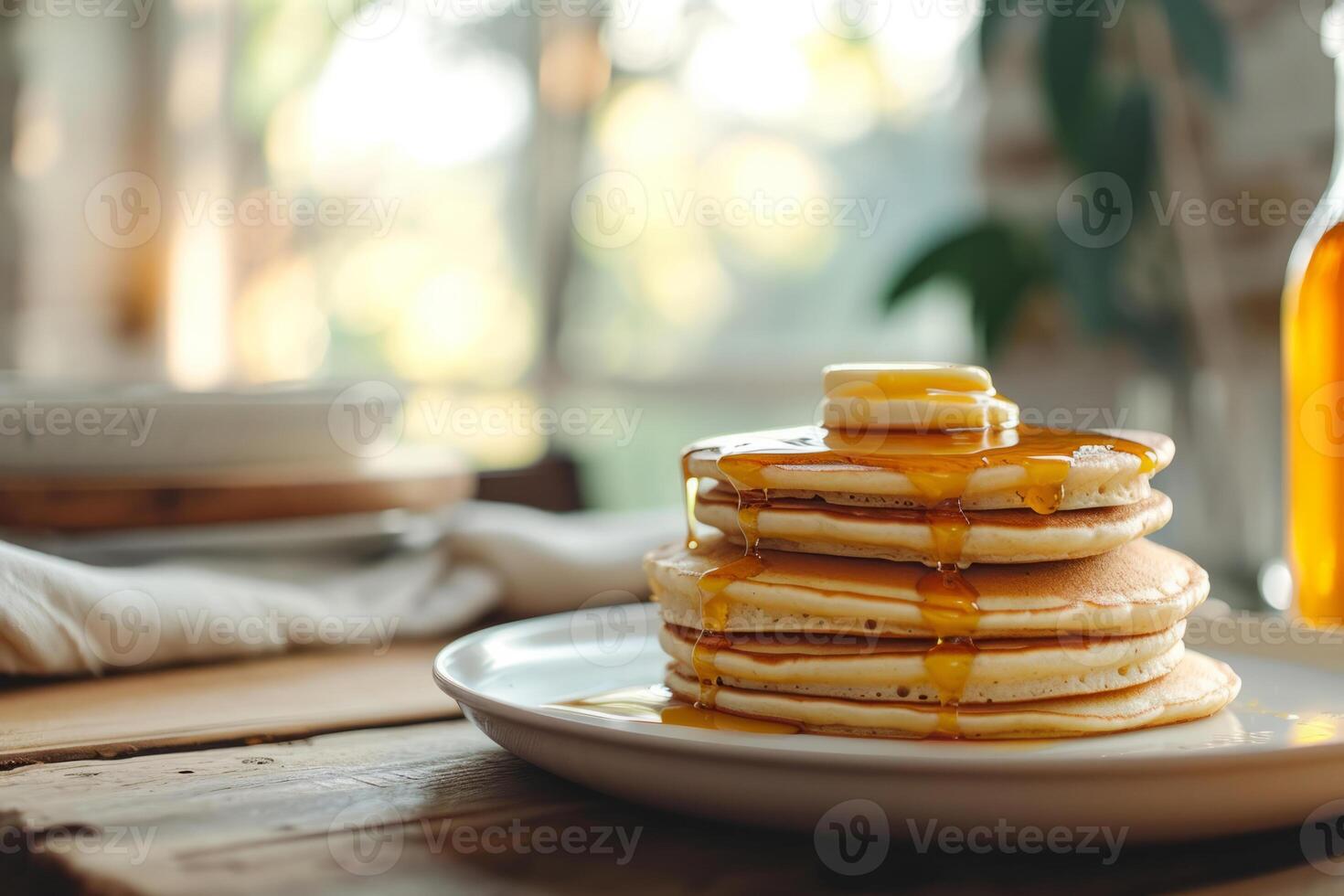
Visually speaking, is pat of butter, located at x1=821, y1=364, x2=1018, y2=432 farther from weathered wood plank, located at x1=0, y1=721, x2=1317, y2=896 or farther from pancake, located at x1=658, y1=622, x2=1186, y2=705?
weathered wood plank, located at x1=0, y1=721, x2=1317, y2=896

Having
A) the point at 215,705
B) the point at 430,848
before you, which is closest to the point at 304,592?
the point at 215,705

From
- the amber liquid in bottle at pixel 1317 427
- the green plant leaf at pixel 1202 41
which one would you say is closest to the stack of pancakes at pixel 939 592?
the amber liquid in bottle at pixel 1317 427

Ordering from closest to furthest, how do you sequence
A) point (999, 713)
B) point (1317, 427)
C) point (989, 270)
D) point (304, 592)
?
point (999, 713)
point (1317, 427)
point (304, 592)
point (989, 270)

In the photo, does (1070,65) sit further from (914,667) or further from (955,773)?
(955,773)

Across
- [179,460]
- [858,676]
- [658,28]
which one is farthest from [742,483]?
[658,28]

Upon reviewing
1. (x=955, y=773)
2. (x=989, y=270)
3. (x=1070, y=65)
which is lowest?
(x=955, y=773)

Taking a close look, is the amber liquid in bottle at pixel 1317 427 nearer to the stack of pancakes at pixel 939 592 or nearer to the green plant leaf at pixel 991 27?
the stack of pancakes at pixel 939 592

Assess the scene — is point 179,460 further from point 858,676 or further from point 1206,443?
point 1206,443
